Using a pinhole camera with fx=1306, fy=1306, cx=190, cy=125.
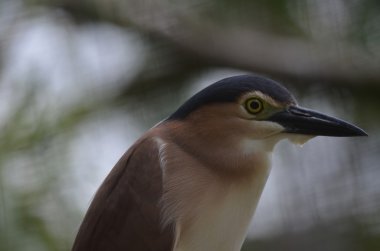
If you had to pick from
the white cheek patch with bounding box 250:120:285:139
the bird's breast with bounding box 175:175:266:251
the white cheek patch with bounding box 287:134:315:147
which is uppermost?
the white cheek patch with bounding box 250:120:285:139

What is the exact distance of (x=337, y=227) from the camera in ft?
20.7

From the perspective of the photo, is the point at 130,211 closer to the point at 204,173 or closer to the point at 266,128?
the point at 204,173

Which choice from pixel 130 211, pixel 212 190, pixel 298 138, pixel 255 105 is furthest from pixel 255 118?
pixel 130 211

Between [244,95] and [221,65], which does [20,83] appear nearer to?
[221,65]

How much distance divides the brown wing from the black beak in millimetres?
443

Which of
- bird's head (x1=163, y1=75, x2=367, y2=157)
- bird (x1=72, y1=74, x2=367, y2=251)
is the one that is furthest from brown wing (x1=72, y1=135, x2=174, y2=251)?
bird's head (x1=163, y1=75, x2=367, y2=157)

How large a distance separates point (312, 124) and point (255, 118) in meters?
0.19

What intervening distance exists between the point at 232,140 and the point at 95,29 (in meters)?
2.06

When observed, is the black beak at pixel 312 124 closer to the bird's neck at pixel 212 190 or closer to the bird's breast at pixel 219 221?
the bird's neck at pixel 212 190

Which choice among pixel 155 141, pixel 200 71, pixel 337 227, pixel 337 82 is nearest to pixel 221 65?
pixel 200 71

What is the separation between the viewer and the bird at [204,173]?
4203 mm

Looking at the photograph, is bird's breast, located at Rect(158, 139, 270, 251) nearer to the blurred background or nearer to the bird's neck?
the bird's neck

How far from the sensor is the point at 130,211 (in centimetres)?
428

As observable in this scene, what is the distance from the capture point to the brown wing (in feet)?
13.9
